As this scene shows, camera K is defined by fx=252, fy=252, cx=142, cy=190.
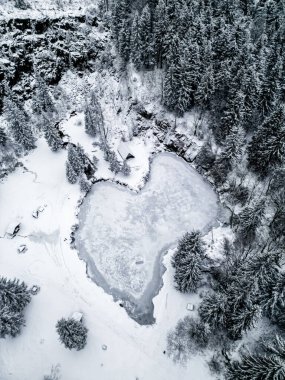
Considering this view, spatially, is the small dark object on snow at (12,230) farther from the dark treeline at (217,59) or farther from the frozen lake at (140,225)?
the dark treeline at (217,59)

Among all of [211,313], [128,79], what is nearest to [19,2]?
[128,79]

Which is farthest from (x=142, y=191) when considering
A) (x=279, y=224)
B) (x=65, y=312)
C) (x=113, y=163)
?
(x=65, y=312)

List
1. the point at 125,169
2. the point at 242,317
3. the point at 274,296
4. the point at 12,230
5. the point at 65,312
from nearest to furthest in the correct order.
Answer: the point at 242,317, the point at 274,296, the point at 65,312, the point at 12,230, the point at 125,169

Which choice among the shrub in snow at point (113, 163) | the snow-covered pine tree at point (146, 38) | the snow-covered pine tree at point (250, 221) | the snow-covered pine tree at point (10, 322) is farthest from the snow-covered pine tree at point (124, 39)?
the snow-covered pine tree at point (10, 322)

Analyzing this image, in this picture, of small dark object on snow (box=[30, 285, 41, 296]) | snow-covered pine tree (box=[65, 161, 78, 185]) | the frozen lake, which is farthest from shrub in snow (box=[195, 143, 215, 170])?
small dark object on snow (box=[30, 285, 41, 296])

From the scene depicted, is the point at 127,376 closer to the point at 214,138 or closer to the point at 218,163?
the point at 218,163

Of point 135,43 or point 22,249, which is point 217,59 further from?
point 22,249
